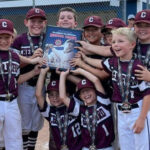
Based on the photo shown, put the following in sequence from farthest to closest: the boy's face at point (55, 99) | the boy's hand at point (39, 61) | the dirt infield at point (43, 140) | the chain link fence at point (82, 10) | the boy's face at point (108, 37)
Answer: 1. the chain link fence at point (82, 10)
2. the dirt infield at point (43, 140)
3. the boy's face at point (108, 37)
4. the boy's face at point (55, 99)
5. the boy's hand at point (39, 61)

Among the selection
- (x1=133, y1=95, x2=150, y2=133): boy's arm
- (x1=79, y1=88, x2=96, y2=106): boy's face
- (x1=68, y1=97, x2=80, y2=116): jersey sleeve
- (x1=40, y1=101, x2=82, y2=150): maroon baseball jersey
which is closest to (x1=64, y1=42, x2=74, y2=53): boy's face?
(x1=79, y1=88, x2=96, y2=106): boy's face

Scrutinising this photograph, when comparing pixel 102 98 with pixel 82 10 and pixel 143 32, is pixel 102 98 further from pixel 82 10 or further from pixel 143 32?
pixel 82 10

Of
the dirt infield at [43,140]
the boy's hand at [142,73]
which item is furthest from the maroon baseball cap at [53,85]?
the dirt infield at [43,140]

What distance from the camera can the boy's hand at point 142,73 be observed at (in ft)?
11.1

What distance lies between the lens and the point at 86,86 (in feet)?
12.4

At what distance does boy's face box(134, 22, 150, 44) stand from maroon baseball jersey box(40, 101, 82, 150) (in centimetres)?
122

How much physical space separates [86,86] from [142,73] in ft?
2.30

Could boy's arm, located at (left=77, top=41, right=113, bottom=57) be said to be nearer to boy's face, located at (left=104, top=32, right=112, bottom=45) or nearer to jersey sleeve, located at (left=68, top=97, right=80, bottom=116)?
boy's face, located at (left=104, top=32, right=112, bottom=45)

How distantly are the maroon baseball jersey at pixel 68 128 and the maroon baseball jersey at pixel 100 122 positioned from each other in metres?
0.12

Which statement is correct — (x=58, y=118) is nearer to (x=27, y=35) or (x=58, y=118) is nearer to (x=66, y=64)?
(x=66, y=64)

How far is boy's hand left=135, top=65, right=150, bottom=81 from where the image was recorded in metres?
3.38

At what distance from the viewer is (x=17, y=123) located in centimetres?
392

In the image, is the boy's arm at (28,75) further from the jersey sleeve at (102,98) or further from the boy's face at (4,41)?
the jersey sleeve at (102,98)

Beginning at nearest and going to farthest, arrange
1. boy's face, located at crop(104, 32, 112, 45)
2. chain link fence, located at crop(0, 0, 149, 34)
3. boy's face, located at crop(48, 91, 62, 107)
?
boy's face, located at crop(48, 91, 62, 107) → boy's face, located at crop(104, 32, 112, 45) → chain link fence, located at crop(0, 0, 149, 34)
